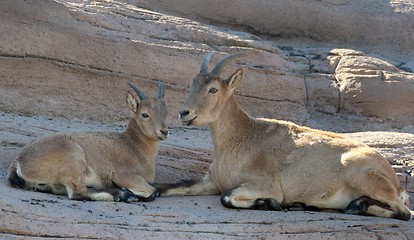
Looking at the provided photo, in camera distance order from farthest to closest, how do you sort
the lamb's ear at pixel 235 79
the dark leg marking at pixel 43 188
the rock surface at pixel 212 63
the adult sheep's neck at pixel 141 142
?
the adult sheep's neck at pixel 141 142
the lamb's ear at pixel 235 79
the rock surface at pixel 212 63
the dark leg marking at pixel 43 188

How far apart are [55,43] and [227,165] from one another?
10.8 ft

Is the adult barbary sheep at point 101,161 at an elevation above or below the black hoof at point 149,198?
above

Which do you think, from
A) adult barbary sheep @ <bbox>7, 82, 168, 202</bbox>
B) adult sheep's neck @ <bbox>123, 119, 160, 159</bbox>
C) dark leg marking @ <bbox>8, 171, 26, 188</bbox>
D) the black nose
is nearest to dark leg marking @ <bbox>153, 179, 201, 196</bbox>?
adult barbary sheep @ <bbox>7, 82, 168, 202</bbox>

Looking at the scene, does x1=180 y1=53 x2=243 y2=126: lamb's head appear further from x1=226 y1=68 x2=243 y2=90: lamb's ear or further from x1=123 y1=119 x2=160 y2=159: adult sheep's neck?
x1=123 y1=119 x2=160 y2=159: adult sheep's neck

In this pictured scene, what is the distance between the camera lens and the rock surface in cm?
930

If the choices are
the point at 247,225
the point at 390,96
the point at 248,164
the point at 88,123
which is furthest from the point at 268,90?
the point at 247,225

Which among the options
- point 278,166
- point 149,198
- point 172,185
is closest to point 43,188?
point 149,198

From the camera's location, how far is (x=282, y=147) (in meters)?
9.79

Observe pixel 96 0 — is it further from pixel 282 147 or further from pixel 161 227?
pixel 161 227

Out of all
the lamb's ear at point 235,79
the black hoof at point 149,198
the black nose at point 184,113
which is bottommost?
the black hoof at point 149,198

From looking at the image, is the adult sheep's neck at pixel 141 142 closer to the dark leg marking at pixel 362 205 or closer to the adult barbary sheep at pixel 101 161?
the adult barbary sheep at pixel 101 161

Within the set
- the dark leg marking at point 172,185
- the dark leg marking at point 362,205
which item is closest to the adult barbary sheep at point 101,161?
the dark leg marking at point 172,185

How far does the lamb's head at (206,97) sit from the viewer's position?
964cm

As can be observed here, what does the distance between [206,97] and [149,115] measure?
0.73m
